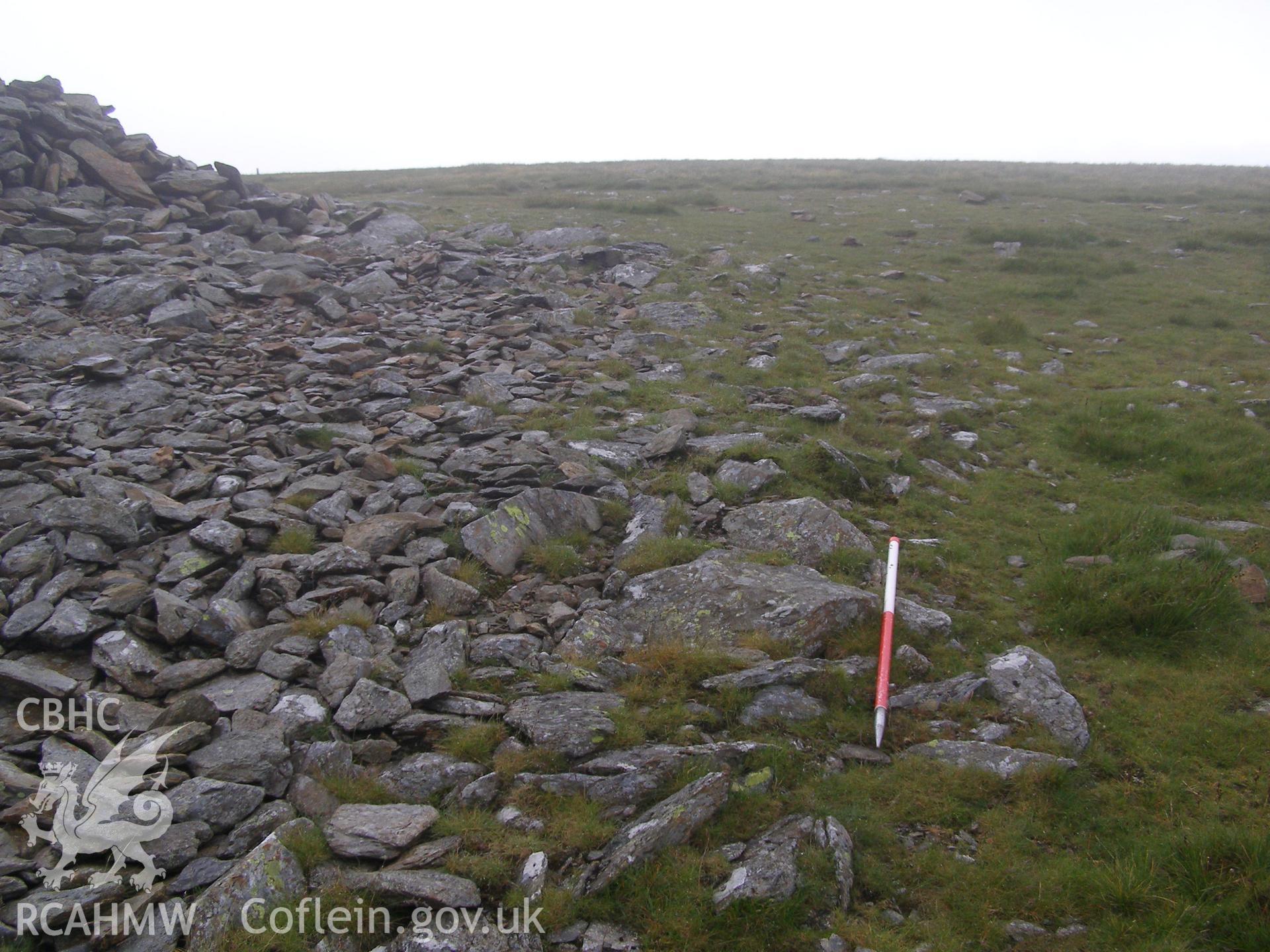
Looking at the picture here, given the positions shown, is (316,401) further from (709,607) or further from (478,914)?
(478,914)

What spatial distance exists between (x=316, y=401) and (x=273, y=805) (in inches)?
330

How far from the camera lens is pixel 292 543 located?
27.2 feet

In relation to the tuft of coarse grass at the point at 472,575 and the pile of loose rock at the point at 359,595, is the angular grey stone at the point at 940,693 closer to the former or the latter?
the pile of loose rock at the point at 359,595

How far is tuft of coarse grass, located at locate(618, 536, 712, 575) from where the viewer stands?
834cm

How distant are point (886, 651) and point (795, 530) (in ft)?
7.44

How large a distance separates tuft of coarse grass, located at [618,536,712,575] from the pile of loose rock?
0.27 metres

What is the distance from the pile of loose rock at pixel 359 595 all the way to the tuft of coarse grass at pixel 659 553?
0.27 metres

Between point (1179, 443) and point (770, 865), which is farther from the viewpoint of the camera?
point (1179, 443)

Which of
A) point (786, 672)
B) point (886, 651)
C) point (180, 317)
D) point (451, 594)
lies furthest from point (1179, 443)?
Result: point (180, 317)

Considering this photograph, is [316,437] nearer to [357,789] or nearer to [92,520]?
[92,520]

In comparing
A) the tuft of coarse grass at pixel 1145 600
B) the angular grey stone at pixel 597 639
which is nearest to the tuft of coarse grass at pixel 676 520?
the angular grey stone at pixel 597 639

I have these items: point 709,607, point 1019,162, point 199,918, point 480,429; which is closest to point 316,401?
point 480,429

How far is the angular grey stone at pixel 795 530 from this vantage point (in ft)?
28.3

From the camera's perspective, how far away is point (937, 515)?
32.3 feet
